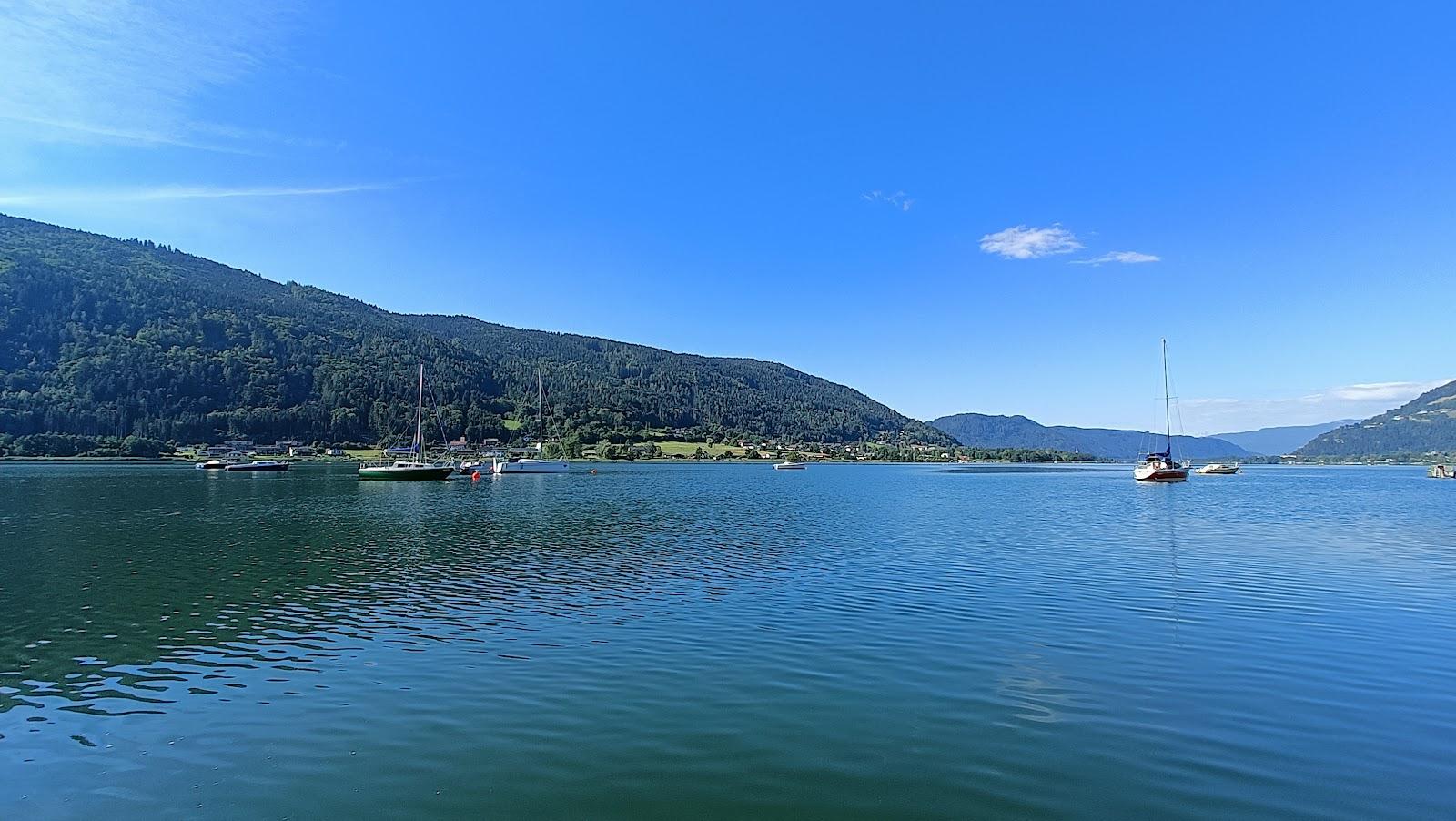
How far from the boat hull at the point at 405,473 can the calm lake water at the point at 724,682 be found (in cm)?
7286

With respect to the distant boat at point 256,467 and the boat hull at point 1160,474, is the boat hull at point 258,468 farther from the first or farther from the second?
the boat hull at point 1160,474

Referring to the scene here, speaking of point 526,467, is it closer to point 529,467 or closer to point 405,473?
point 529,467

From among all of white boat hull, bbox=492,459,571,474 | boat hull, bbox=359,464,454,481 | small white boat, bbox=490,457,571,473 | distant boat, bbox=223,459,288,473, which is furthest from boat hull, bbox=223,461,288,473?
boat hull, bbox=359,464,454,481

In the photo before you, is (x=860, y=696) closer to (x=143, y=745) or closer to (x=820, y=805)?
(x=820, y=805)

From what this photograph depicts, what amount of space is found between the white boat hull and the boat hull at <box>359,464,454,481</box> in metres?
23.6

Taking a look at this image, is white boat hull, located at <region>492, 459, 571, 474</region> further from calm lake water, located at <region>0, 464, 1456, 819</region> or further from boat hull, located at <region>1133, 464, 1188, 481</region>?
calm lake water, located at <region>0, 464, 1456, 819</region>

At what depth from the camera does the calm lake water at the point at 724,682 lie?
9.35m

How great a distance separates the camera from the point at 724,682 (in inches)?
555

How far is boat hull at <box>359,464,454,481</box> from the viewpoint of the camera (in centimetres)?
10531

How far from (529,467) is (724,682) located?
133951 mm

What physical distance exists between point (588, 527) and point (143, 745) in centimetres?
3251

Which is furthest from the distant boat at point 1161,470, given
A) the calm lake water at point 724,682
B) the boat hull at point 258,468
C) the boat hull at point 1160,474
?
the boat hull at point 258,468

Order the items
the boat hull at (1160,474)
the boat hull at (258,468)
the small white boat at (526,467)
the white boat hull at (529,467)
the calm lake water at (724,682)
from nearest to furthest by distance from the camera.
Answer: the calm lake water at (724,682), the boat hull at (1160,474), the white boat hull at (529,467), the small white boat at (526,467), the boat hull at (258,468)

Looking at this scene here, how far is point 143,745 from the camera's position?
10.8 m
